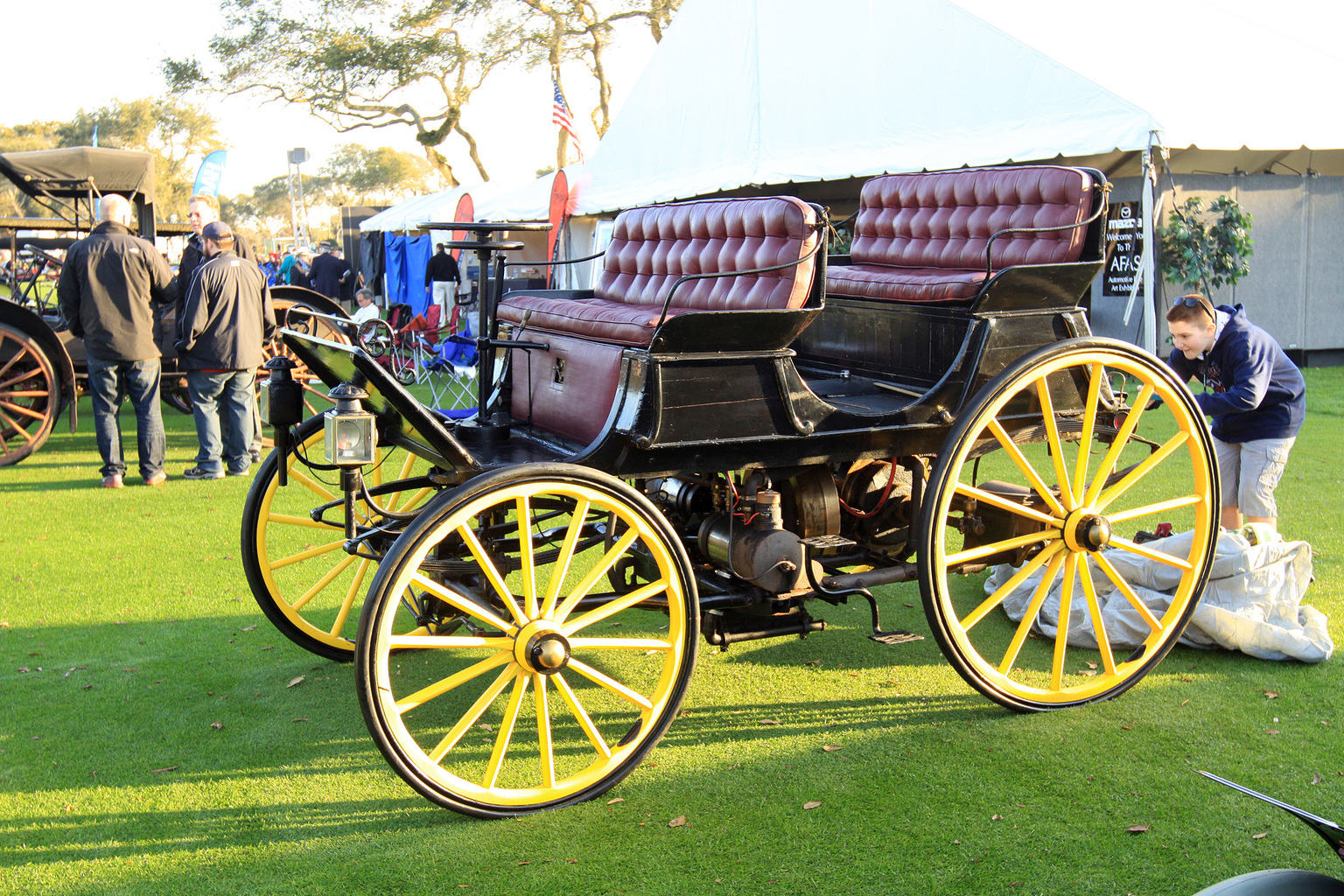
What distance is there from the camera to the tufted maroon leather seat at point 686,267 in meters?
3.28

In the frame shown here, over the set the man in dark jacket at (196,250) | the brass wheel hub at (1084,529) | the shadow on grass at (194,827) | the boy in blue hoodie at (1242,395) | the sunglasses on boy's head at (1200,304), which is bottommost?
the shadow on grass at (194,827)

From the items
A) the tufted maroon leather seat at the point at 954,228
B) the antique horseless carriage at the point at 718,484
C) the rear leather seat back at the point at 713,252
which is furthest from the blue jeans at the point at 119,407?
the tufted maroon leather seat at the point at 954,228

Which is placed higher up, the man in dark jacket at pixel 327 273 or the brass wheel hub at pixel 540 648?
the man in dark jacket at pixel 327 273

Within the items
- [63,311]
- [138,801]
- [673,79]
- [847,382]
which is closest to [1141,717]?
[847,382]

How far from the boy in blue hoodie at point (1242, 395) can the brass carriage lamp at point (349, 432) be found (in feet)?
11.3

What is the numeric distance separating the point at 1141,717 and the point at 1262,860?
81cm

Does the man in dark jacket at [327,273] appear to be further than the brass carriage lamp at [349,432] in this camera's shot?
Yes

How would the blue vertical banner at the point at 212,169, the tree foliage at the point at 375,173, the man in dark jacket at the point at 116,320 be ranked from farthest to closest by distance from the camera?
the tree foliage at the point at 375,173, the blue vertical banner at the point at 212,169, the man in dark jacket at the point at 116,320

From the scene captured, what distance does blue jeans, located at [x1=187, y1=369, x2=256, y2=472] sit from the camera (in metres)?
7.21

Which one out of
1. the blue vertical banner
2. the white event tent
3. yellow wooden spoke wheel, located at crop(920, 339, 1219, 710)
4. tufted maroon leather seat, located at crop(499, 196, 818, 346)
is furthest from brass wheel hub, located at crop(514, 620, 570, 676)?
the blue vertical banner

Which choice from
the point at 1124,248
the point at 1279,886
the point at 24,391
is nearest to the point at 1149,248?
the point at 1124,248

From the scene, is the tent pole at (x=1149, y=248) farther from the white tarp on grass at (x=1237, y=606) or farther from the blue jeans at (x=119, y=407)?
the blue jeans at (x=119, y=407)

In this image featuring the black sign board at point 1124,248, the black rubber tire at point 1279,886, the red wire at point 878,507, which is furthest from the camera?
the black sign board at point 1124,248

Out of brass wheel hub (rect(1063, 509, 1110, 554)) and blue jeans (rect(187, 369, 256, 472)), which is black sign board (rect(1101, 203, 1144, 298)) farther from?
blue jeans (rect(187, 369, 256, 472))
